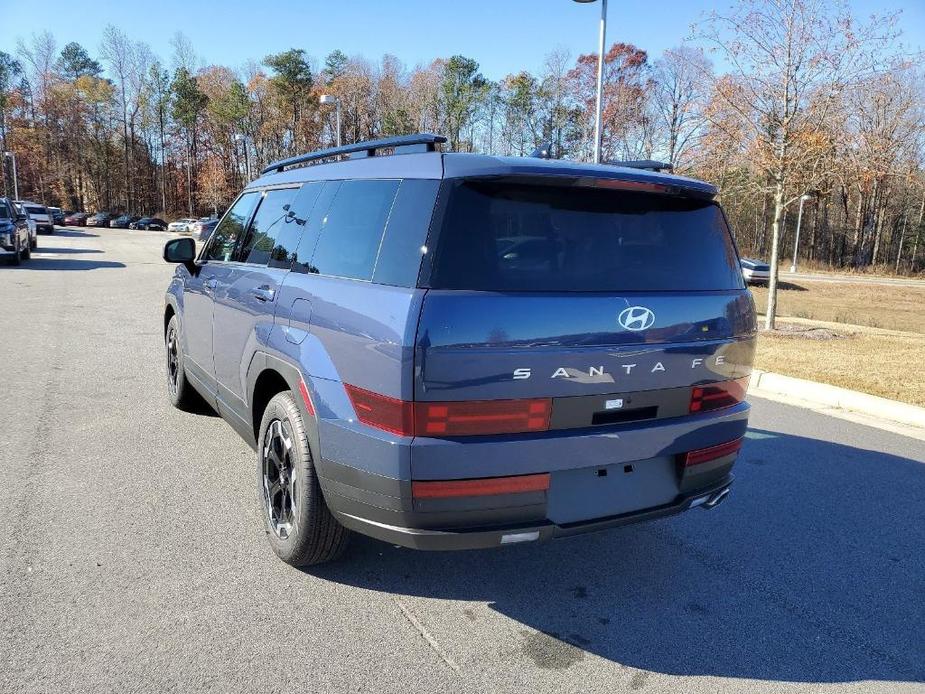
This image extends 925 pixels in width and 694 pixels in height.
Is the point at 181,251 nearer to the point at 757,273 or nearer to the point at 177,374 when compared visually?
the point at 177,374

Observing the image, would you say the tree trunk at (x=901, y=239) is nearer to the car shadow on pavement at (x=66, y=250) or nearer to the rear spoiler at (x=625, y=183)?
the car shadow on pavement at (x=66, y=250)

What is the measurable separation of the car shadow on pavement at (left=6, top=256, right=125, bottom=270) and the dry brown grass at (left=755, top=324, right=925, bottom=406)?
62.5ft

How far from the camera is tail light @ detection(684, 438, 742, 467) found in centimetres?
306

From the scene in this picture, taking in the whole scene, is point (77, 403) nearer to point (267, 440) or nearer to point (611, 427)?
point (267, 440)

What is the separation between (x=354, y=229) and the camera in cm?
310

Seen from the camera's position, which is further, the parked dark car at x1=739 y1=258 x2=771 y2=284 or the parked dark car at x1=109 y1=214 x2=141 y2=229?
the parked dark car at x1=109 y1=214 x2=141 y2=229

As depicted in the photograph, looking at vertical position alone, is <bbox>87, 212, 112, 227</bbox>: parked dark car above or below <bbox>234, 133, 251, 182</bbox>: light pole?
below

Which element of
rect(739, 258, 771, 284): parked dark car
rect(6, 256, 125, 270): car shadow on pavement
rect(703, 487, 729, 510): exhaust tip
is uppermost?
rect(703, 487, 729, 510): exhaust tip

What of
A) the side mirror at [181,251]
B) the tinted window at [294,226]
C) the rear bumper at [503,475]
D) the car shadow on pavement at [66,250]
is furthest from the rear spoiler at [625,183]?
the car shadow on pavement at [66,250]

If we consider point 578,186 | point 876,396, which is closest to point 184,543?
point 578,186

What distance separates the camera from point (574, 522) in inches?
109

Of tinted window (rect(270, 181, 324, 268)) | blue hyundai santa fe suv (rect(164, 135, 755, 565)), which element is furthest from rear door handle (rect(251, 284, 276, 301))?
tinted window (rect(270, 181, 324, 268))

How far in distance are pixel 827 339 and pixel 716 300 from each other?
10375 millimetres

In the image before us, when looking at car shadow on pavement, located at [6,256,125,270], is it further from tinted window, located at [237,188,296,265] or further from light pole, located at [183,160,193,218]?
light pole, located at [183,160,193,218]
